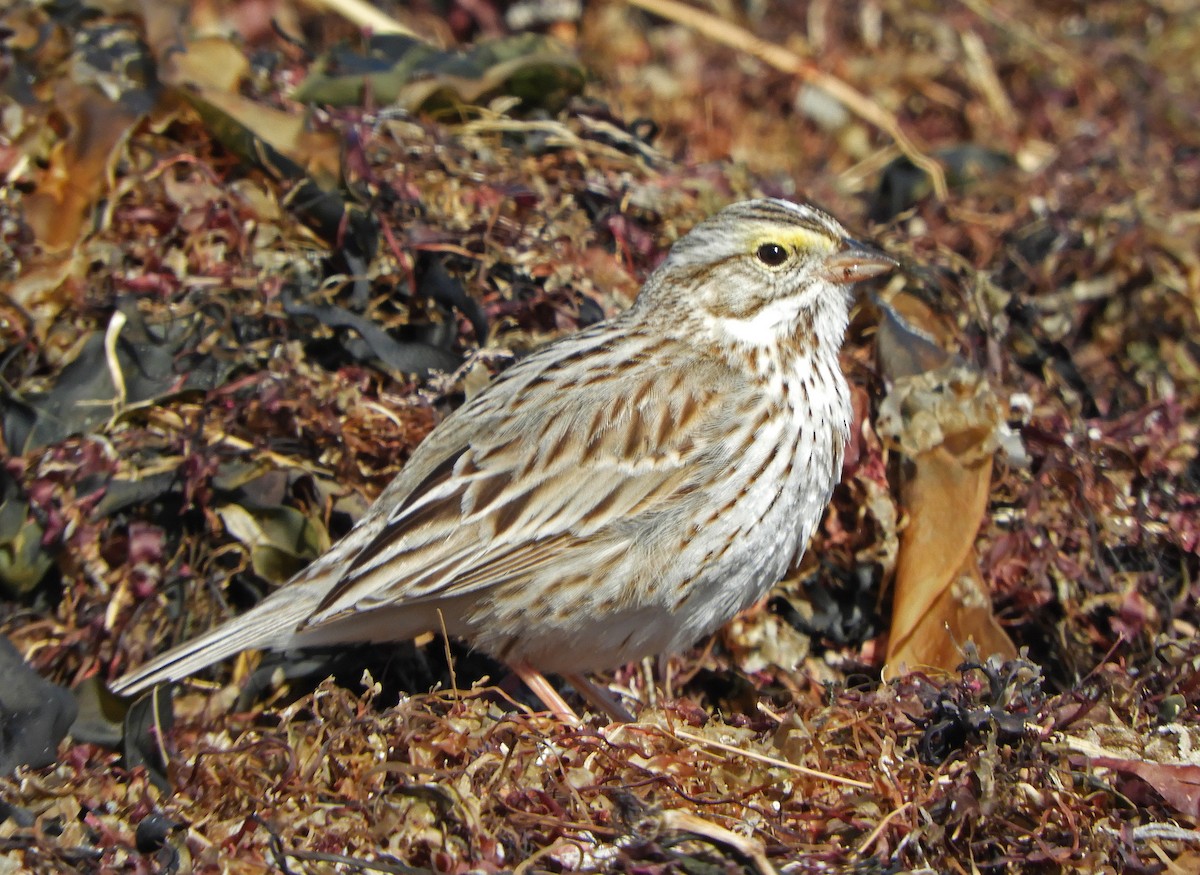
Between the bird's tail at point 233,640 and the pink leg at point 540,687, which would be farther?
the pink leg at point 540,687

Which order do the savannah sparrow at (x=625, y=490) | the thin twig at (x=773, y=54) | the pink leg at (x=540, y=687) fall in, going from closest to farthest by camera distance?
the savannah sparrow at (x=625, y=490)
the pink leg at (x=540, y=687)
the thin twig at (x=773, y=54)

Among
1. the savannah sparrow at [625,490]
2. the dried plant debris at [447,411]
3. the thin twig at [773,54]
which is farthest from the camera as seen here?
the thin twig at [773,54]

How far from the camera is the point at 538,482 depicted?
4289mm

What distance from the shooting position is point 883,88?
8094mm

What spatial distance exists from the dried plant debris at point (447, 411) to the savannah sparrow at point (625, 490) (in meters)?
0.27

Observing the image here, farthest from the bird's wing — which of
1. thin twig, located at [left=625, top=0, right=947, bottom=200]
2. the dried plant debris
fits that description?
thin twig, located at [left=625, top=0, right=947, bottom=200]

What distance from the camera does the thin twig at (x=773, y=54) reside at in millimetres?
7664

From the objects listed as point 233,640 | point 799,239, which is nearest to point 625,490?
point 799,239

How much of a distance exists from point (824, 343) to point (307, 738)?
2.04 m

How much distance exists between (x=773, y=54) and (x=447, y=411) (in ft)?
13.1

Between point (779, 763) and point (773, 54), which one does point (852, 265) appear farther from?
point (773, 54)

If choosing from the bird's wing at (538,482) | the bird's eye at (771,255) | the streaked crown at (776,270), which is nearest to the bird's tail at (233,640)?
the bird's wing at (538,482)

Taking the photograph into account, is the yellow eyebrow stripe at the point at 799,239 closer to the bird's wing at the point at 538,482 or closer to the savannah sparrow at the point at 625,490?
the savannah sparrow at the point at 625,490

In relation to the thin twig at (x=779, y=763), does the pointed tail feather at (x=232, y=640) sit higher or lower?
lower
